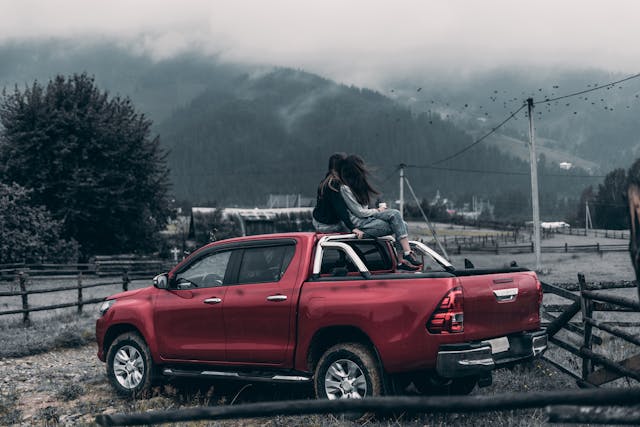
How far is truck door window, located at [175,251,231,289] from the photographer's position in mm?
8258

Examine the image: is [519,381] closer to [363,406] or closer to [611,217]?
[363,406]

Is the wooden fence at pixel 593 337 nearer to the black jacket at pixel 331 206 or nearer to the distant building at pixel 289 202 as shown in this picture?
the black jacket at pixel 331 206

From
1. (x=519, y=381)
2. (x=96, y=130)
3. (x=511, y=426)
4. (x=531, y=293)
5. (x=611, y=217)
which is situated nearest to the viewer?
(x=511, y=426)

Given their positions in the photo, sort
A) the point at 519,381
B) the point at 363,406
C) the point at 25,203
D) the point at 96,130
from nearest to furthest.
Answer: the point at 363,406 → the point at 519,381 → the point at 25,203 → the point at 96,130

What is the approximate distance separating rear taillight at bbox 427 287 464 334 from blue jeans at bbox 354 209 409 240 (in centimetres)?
159

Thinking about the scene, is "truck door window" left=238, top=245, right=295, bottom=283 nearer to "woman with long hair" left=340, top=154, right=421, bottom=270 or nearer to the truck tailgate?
"woman with long hair" left=340, top=154, right=421, bottom=270

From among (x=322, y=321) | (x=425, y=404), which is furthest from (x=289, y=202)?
(x=425, y=404)

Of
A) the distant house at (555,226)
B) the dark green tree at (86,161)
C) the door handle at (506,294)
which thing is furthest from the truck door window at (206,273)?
the distant house at (555,226)

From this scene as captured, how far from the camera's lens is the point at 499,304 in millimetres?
6664

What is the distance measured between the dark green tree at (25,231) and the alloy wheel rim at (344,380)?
32.1 metres

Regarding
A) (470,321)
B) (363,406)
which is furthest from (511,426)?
(363,406)

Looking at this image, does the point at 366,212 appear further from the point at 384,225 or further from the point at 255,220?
the point at 255,220

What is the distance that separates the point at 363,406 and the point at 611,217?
109611mm

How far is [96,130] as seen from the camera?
40.5 metres
